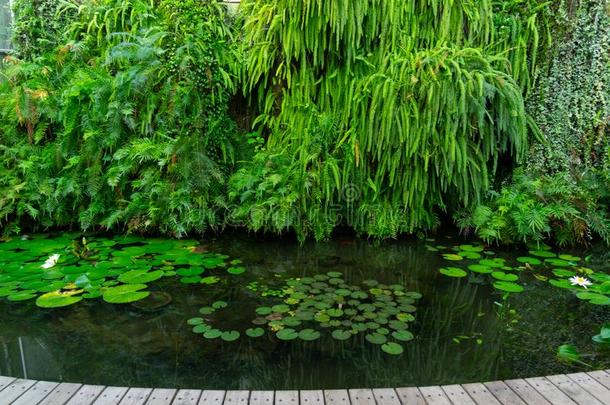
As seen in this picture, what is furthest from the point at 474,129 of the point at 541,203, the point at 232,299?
the point at 232,299

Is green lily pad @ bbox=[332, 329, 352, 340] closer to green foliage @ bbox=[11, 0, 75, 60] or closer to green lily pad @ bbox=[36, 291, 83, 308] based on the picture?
green lily pad @ bbox=[36, 291, 83, 308]

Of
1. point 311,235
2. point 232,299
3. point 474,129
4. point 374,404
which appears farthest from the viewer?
point 311,235

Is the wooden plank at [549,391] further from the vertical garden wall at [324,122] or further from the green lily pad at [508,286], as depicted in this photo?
the vertical garden wall at [324,122]

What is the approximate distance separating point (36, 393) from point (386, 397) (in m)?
1.41

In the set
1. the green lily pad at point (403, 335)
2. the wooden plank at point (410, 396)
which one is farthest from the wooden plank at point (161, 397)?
the green lily pad at point (403, 335)

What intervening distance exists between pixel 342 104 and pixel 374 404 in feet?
10.0

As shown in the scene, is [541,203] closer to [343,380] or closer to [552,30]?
[552,30]

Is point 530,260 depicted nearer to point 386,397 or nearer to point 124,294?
point 386,397

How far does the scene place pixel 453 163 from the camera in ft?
13.2

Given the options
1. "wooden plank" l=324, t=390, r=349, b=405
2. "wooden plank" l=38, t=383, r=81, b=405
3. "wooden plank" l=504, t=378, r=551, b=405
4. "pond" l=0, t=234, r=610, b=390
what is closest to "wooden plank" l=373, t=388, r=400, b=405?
"wooden plank" l=324, t=390, r=349, b=405

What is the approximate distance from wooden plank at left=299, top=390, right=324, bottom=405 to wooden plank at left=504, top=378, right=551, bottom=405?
82 centimetres

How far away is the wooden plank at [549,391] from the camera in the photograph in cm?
188

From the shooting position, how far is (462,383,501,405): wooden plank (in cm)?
189

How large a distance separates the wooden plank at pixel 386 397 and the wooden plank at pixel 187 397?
2.38 feet
